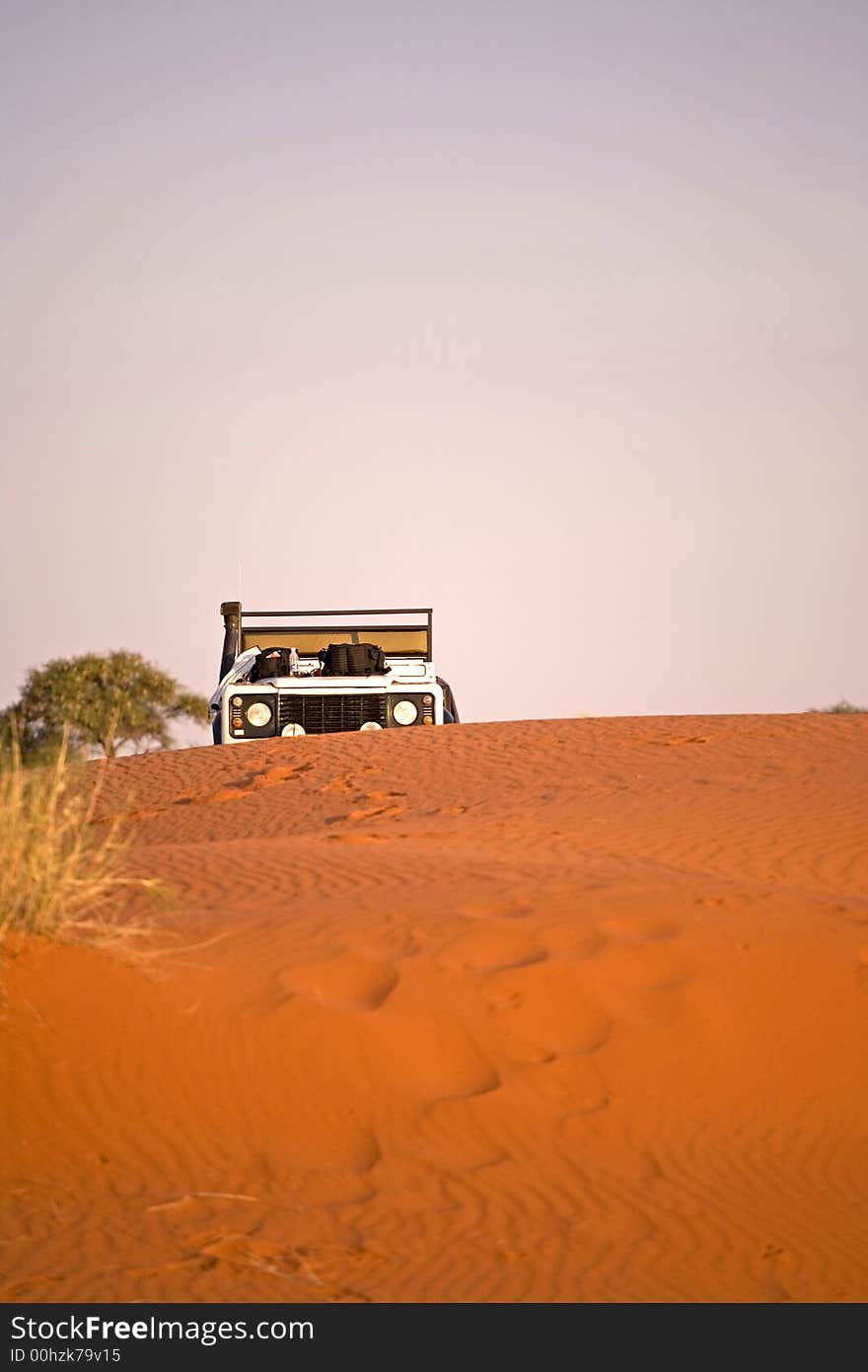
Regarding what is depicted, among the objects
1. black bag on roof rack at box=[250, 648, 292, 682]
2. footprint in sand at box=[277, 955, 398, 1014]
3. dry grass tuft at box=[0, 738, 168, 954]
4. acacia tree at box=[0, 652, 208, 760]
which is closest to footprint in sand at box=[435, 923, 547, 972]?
footprint in sand at box=[277, 955, 398, 1014]

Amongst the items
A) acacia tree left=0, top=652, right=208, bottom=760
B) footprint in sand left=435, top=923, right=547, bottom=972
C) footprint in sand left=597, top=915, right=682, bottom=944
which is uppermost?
acacia tree left=0, top=652, right=208, bottom=760

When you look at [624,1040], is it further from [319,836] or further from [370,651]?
[370,651]

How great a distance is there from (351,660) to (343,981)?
1208 centimetres

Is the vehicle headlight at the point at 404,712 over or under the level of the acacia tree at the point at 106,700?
under

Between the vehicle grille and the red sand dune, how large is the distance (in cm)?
880

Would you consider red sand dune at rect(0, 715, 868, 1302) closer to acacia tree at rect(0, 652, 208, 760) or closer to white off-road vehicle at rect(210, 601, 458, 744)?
white off-road vehicle at rect(210, 601, 458, 744)

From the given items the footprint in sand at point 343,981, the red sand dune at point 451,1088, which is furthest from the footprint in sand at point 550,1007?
the footprint in sand at point 343,981

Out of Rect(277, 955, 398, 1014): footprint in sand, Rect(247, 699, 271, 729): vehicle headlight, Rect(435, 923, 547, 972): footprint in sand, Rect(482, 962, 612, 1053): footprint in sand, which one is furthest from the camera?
Rect(247, 699, 271, 729): vehicle headlight

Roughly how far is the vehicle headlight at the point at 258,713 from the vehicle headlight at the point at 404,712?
1.72m

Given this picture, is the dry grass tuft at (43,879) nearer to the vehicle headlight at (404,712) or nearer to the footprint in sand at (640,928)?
the footprint in sand at (640,928)

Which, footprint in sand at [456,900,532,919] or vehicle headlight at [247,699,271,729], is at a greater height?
vehicle headlight at [247,699,271,729]

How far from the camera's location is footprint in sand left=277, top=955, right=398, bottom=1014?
283 inches

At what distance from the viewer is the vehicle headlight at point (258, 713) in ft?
63.3
